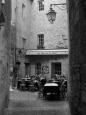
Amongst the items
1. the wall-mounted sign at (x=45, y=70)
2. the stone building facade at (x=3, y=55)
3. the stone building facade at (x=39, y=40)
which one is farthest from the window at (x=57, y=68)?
the stone building facade at (x=3, y=55)

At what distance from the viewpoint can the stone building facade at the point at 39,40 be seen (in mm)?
22750

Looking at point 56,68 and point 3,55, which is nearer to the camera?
point 3,55

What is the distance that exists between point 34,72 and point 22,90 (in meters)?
6.33

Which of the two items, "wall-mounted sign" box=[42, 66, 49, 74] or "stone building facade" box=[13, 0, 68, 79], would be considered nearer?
"stone building facade" box=[13, 0, 68, 79]

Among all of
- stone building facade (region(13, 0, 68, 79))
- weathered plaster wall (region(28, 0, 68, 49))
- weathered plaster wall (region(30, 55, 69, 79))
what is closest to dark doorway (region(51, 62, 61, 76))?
stone building facade (region(13, 0, 68, 79))

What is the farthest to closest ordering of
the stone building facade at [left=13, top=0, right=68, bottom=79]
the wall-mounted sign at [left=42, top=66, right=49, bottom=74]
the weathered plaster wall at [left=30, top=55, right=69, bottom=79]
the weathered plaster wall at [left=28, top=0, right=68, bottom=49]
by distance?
the weathered plaster wall at [left=28, top=0, right=68, bottom=49]
the wall-mounted sign at [left=42, top=66, right=49, bottom=74]
the weathered plaster wall at [left=30, top=55, right=69, bottom=79]
the stone building facade at [left=13, top=0, right=68, bottom=79]

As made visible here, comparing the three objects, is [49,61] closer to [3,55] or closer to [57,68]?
[57,68]

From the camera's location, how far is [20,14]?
2283 cm

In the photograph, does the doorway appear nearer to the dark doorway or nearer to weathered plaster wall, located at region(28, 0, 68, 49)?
the dark doorway

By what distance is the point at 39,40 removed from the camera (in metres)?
25.6

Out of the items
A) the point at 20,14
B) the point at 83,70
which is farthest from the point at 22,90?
the point at 83,70

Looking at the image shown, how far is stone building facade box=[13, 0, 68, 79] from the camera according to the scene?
2275 centimetres

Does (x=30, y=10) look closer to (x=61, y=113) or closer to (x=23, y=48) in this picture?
(x=23, y=48)

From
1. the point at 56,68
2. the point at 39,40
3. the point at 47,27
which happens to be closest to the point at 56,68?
the point at 56,68
